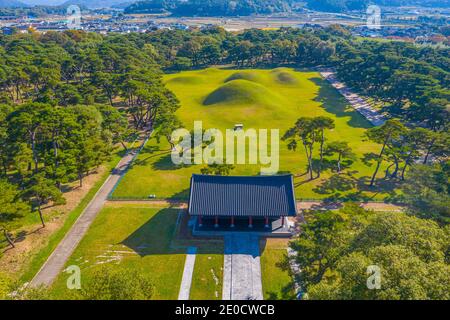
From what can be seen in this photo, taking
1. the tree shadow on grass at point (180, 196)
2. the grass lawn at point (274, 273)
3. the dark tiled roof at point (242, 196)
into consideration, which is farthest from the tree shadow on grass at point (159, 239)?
the grass lawn at point (274, 273)

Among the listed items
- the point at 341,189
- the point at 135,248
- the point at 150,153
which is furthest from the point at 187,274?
the point at 150,153

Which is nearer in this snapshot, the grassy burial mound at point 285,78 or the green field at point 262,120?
the green field at point 262,120

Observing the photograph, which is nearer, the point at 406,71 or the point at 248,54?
the point at 406,71

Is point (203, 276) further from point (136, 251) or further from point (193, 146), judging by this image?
point (193, 146)

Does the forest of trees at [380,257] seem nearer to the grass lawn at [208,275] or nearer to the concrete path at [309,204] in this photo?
the grass lawn at [208,275]

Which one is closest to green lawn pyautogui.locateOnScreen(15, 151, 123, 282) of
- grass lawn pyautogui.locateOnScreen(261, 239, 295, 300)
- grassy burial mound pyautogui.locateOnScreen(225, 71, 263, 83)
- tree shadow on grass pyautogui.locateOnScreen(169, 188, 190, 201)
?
tree shadow on grass pyautogui.locateOnScreen(169, 188, 190, 201)

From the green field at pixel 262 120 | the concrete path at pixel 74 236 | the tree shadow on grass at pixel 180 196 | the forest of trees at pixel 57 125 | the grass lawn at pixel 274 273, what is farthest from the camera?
the green field at pixel 262 120
